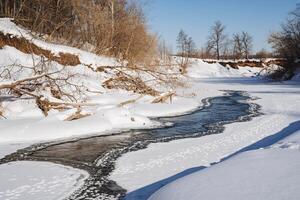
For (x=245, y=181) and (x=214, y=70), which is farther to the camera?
(x=214, y=70)

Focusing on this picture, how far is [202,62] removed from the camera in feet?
209

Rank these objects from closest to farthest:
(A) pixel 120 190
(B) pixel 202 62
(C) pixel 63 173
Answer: (A) pixel 120 190 < (C) pixel 63 173 < (B) pixel 202 62

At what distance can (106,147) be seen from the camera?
11.0 m

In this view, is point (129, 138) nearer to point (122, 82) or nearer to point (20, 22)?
point (122, 82)

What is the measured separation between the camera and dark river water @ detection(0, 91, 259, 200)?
7.62 metres

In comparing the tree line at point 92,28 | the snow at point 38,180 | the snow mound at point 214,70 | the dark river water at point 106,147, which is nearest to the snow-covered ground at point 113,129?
the snow at point 38,180

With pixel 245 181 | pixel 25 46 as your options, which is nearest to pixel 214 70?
pixel 25 46

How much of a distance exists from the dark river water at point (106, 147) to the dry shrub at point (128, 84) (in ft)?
8.84

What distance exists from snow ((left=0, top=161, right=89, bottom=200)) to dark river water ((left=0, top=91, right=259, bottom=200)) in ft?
0.80

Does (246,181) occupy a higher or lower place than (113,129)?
higher

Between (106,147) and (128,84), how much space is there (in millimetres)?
8450

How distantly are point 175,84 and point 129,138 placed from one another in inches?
315

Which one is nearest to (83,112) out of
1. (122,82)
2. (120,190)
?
(122,82)

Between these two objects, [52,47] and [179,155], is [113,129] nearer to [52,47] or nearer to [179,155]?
[179,155]
